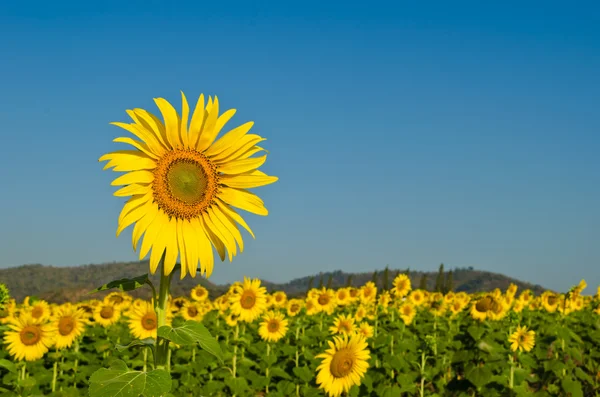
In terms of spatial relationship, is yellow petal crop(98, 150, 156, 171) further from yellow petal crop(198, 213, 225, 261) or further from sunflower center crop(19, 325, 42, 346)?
sunflower center crop(19, 325, 42, 346)

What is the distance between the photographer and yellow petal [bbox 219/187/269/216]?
4281mm

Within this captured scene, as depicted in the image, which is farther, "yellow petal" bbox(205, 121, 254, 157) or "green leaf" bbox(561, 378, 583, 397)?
"green leaf" bbox(561, 378, 583, 397)

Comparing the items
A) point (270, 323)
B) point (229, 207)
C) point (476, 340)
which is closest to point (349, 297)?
point (270, 323)

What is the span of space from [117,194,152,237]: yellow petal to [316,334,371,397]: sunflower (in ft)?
18.1

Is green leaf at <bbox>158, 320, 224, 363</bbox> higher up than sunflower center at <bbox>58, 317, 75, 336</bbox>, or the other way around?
green leaf at <bbox>158, 320, 224, 363</bbox>

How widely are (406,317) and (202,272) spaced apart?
49.3 ft

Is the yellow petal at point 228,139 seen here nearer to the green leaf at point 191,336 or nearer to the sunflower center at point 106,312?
the green leaf at point 191,336

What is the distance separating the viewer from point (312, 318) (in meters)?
21.1

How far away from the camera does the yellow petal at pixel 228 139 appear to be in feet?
13.8

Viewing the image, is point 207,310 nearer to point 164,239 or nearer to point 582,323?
point 582,323

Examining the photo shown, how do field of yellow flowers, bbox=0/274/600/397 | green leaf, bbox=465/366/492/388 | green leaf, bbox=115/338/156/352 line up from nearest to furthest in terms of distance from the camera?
green leaf, bbox=115/338/156/352 → field of yellow flowers, bbox=0/274/600/397 → green leaf, bbox=465/366/492/388

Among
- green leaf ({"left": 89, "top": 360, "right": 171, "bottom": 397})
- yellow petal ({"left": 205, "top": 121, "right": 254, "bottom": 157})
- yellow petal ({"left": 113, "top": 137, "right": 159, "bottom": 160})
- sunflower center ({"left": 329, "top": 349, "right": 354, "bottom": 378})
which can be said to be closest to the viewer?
green leaf ({"left": 89, "top": 360, "right": 171, "bottom": 397})

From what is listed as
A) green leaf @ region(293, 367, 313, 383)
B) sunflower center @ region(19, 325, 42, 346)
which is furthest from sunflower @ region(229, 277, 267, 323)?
sunflower center @ region(19, 325, 42, 346)

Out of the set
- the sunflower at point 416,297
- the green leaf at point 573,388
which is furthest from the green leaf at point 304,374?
the sunflower at point 416,297
